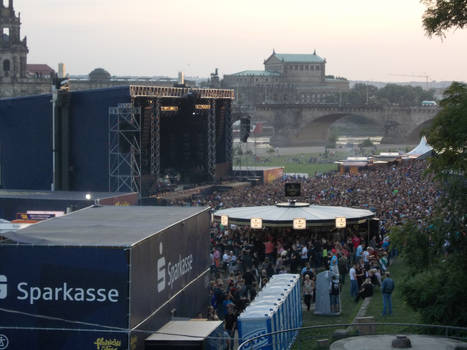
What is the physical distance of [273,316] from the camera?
14016 mm

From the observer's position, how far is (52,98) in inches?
1608

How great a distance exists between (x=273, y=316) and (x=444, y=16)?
5447 mm

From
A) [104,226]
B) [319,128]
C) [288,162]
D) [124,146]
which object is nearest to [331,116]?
[319,128]

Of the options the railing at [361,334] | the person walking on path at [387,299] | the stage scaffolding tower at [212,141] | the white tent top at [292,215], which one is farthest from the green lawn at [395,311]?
the stage scaffolding tower at [212,141]

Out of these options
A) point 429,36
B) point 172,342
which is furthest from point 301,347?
point 429,36

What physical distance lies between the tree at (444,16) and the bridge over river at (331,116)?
122786 mm

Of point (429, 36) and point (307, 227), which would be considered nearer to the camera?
point (429, 36)

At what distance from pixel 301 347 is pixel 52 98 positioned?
31.1 metres

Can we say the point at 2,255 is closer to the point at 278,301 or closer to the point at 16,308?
the point at 16,308

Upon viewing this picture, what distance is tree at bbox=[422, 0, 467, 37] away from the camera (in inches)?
475

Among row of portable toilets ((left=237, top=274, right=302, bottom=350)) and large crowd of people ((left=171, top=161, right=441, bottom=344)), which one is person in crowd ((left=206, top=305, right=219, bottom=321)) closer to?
large crowd of people ((left=171, top=161, right=441, bottom=344))

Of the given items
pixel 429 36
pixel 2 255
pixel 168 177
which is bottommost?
pixel 168 177

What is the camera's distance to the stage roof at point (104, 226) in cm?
1209

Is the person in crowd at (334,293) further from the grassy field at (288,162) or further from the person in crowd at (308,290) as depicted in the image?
the grassy field at (288,162)
